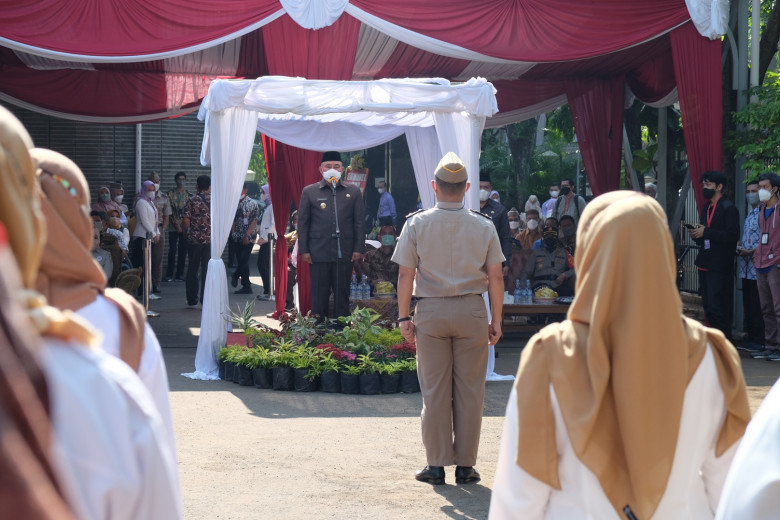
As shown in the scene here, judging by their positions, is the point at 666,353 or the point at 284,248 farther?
the point at 284,248

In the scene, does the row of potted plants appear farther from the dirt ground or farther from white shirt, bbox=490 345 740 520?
white shirt, bbox=490 345 740 520

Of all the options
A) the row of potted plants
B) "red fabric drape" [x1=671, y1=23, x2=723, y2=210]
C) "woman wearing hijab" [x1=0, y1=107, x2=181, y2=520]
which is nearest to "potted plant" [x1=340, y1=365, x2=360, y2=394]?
the row of potted plants

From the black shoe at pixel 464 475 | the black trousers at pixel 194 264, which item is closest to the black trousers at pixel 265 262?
the black trousers at pixel 194 264

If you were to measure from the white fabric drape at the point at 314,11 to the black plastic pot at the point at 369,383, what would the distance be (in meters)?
4.88

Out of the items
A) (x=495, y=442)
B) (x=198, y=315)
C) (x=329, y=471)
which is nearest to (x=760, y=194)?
(x=495, y=442)

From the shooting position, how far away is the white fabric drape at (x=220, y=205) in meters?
9.65

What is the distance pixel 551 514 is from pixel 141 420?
129 centimetres

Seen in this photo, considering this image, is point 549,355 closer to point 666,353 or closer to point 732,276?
point 666,353

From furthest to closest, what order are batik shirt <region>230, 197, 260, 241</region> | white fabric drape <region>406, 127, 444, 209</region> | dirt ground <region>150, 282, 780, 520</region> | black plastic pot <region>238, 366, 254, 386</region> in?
batik shirt <region>230, 197, 260, 241</region> < white fabric drape <region>406, 127, 444, 209</region> < black plastic pot <region>238, 366, 254, 386</region> < dirt ground <region>150, 282, 780, 520</region>

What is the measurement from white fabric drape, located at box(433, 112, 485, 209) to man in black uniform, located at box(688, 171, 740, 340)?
3118 mm

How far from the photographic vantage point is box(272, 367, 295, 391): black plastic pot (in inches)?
353

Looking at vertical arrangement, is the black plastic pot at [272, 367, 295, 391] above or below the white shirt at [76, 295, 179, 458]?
below

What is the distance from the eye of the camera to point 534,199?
65.0 feet

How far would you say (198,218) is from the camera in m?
14.3
